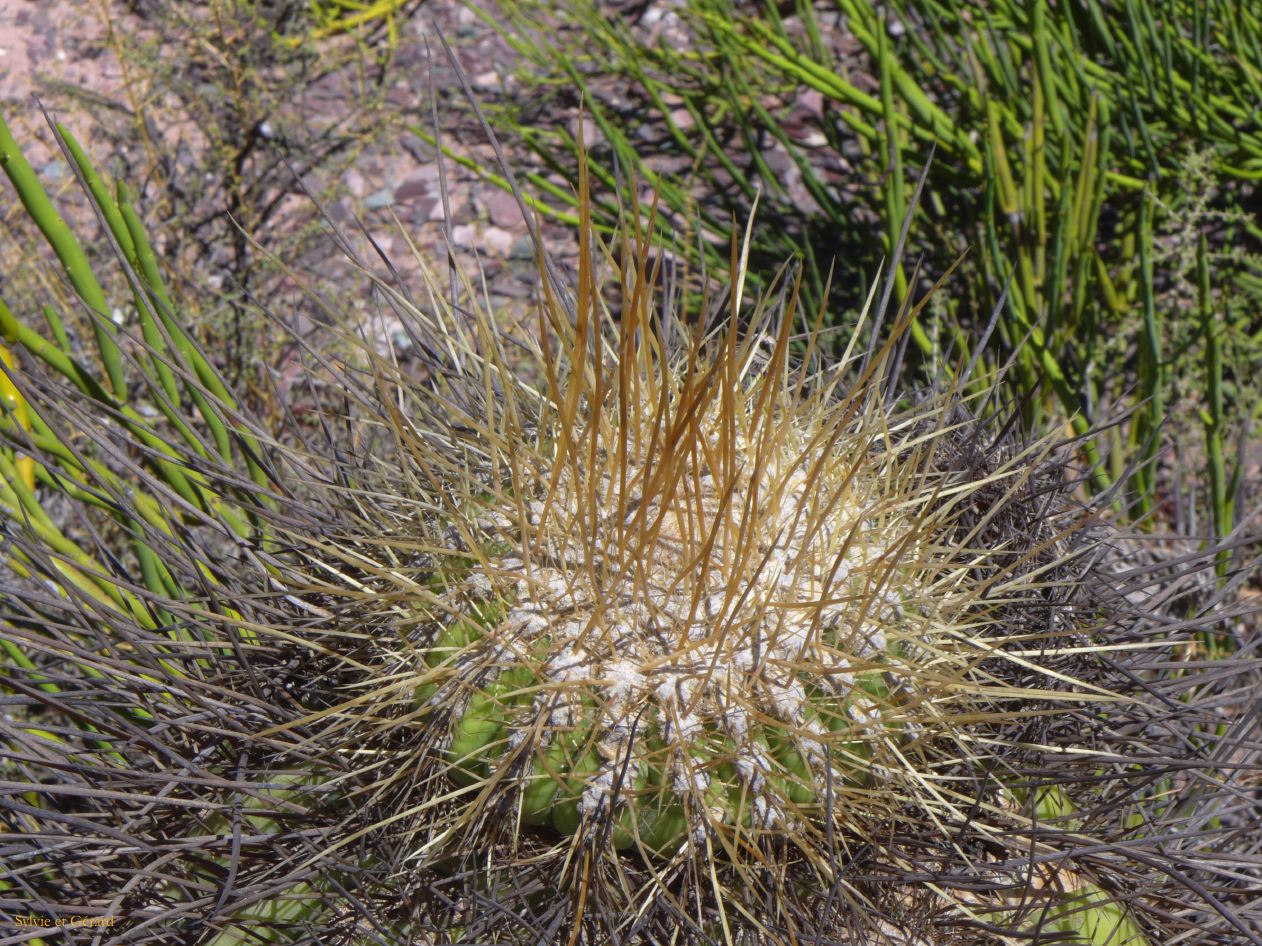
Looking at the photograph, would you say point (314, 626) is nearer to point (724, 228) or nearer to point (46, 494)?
point (46, 494)

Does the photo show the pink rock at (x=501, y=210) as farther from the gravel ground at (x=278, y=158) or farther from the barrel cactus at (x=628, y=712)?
the barrel cactus at (x=628, y=712)

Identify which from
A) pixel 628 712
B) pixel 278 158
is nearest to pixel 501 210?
pixel 278 158

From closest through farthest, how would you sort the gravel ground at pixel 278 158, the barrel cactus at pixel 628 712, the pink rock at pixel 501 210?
the barrel cactus at pixel 628 712 < the gravel ground at pixel 278 158 < the pink rock at pixel 501 210

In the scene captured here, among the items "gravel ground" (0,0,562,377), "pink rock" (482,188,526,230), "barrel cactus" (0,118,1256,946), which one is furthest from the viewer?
"pink rock" (482,188,526,230)

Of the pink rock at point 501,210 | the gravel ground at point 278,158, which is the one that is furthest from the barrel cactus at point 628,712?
the pink rock at point 501,210

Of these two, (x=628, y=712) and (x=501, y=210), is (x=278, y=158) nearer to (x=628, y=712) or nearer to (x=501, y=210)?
(x=501, y=210)

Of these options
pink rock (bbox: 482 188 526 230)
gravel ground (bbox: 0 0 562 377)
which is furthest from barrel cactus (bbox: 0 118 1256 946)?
pink rock (bbox: 482 188 526 230)

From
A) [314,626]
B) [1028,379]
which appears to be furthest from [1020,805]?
[1028,379]

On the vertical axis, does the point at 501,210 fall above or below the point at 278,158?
below

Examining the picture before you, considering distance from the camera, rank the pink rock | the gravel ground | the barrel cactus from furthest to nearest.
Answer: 1. the pink rock
2. the gravel ground
3. the barrel cactus

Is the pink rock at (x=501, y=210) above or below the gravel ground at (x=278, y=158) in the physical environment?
below

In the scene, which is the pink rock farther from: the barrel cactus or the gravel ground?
the barrel cactus

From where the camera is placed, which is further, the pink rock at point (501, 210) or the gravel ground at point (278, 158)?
the pink rock at point (501, 210)

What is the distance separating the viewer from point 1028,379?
51.3 inches
